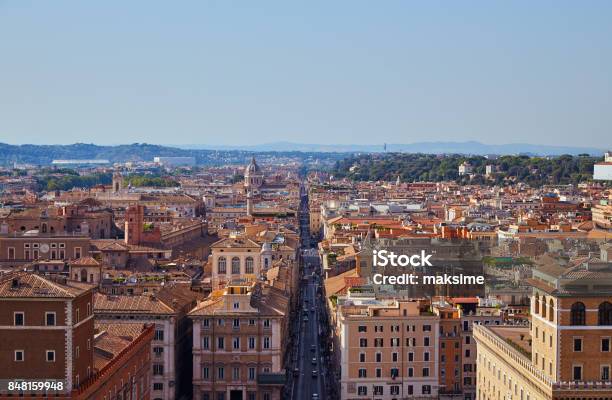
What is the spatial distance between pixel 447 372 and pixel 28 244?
4120 cm

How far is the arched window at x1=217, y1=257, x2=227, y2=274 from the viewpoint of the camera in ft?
244

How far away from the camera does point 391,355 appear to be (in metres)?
54.9

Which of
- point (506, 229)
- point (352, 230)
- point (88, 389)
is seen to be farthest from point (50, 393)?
point (352, 230)

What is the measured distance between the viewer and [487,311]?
5638 centimetres

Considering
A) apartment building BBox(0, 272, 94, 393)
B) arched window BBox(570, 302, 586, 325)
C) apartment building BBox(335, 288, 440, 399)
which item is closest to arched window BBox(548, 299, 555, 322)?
arched window BBox(570, 302, 586, 325)

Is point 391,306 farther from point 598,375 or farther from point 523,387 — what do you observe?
point 598,375

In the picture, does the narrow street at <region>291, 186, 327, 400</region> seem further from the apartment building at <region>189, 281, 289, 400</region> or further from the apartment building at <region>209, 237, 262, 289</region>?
the apartment building at <region>209, 237, 262, 289</region>

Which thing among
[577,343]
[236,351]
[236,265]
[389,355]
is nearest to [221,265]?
[236,265]

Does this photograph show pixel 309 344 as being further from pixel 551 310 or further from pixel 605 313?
pixel 605 313

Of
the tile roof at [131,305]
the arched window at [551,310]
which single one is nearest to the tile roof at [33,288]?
the arched window at [551,310]

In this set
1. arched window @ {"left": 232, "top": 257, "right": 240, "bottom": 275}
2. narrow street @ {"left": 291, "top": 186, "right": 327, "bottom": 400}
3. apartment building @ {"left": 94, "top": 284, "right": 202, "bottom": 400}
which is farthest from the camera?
arched window @ {"left": 232, "top": 257, "right": 240, "bottom": 275}

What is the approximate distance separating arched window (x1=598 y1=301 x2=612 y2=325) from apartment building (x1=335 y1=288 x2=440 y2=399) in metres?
17.1

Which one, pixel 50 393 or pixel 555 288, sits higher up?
pixel 555 288

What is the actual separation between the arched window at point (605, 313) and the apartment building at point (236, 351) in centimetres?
1967
